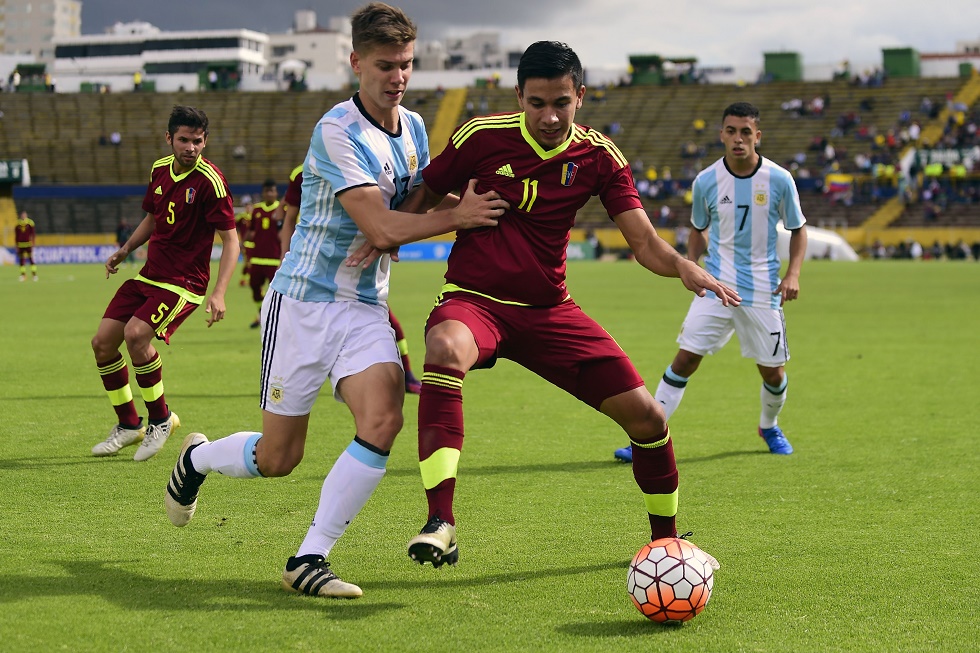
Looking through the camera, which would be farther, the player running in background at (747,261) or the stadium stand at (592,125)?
the stadium stand at (592,125)

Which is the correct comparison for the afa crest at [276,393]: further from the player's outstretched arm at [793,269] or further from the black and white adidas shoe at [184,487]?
the player's outstretched arm at [793,269]

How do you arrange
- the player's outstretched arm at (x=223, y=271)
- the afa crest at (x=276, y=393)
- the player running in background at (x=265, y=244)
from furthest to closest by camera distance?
the player running in background at (x=265, y=244) → the player's outstretched arm at (x=223, y=271) → the afa crest at (x=276, y=393)

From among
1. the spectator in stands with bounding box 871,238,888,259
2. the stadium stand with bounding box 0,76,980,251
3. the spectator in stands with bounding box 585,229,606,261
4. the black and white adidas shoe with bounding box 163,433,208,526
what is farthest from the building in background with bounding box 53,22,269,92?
the black and white adidas shoe with bounding box 163,433,208,526

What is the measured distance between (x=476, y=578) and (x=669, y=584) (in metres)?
0.94

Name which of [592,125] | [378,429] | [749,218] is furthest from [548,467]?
[592,125]

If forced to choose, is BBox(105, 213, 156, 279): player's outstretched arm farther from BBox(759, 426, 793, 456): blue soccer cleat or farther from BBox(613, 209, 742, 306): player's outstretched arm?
BBox(759, 426, 793, 456): blue soccer cleat

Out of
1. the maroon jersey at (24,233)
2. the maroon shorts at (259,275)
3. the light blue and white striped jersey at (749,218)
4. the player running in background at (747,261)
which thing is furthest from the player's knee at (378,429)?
the maroon jersey at (24,233)

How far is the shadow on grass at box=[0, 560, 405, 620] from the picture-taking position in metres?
4.36

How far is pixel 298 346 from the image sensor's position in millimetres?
4840

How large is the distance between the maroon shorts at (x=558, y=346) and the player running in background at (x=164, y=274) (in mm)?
3433

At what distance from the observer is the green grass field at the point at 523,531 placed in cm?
414

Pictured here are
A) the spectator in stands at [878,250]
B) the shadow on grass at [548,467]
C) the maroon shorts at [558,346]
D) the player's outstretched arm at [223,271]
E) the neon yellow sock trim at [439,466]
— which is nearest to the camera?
the neon yellow sock trim at [439,466]

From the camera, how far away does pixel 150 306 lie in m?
7.80

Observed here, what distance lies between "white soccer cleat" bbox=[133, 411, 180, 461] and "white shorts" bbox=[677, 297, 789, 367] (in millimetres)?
3604
